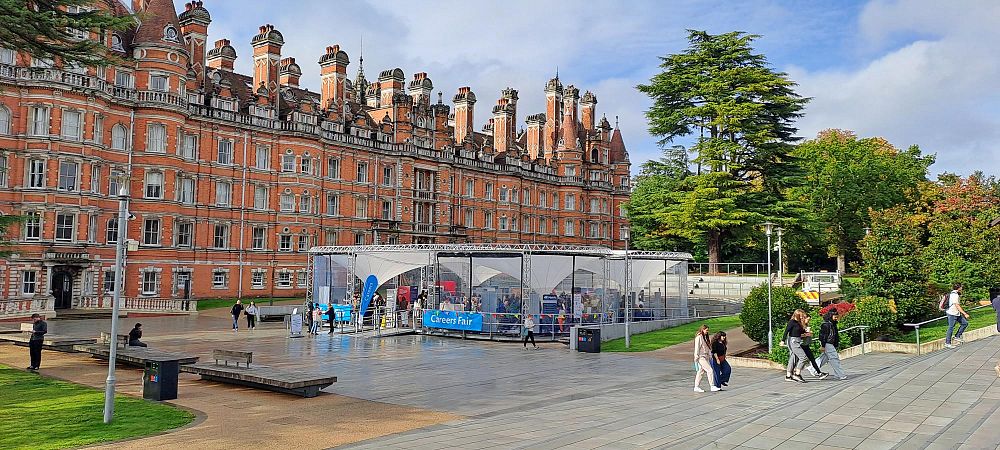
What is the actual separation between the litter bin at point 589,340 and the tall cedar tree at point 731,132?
23494 mm

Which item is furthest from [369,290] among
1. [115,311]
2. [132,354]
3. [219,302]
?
[115,311]

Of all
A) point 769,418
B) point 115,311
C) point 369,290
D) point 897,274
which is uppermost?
point 897,274

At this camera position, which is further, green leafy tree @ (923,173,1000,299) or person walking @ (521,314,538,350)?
green leafy tree @ (923,173,1000,299)

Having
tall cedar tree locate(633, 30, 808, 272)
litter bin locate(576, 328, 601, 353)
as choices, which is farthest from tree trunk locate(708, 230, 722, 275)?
litter bin locate(576, 328, 601, 353)

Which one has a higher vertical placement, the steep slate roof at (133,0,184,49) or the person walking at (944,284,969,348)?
the steep slate roof at (133,0,184,49)

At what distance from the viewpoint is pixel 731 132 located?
5003 centimetres

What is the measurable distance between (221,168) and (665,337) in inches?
1377

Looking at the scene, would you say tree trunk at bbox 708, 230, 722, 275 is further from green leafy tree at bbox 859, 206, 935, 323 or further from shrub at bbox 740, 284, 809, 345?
shrub at bbox 740, 284, 809, 345

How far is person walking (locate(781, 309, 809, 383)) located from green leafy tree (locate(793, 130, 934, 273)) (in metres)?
46.2

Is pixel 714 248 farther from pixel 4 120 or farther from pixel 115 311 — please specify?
pixel 4 120

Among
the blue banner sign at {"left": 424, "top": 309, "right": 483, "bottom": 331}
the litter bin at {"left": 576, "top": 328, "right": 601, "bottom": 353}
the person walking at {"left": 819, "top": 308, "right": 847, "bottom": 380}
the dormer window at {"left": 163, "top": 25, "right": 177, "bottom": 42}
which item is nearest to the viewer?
the person walking at {"left": 819, "top": 308, "right": 847, "bottom": 380}

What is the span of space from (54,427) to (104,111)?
37.6 meters

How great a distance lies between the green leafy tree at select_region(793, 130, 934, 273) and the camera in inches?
2448

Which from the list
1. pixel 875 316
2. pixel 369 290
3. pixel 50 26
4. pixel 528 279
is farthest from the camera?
pixel 369 290
